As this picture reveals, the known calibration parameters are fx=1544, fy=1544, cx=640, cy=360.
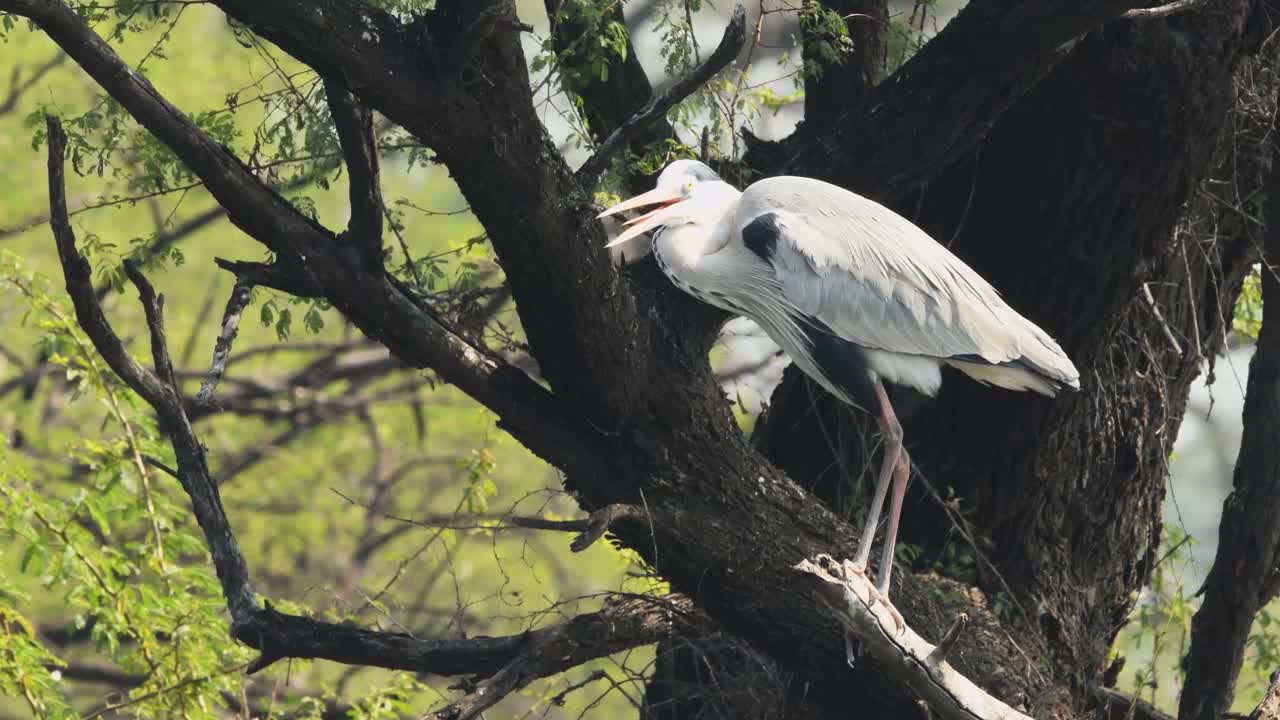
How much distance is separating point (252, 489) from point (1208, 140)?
8.58 meters

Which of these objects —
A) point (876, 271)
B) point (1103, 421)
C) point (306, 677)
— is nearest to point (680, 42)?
point (876, 271)

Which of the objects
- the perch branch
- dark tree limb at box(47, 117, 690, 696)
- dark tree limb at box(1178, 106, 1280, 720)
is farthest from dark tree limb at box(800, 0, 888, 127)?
the perch branch

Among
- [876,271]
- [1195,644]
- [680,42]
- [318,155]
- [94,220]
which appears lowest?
[1195,644]

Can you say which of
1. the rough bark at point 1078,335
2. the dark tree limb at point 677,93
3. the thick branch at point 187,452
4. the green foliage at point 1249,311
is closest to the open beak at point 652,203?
the dark tree limb at point 677,93

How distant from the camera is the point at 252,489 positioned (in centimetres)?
1190

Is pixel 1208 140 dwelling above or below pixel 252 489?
below

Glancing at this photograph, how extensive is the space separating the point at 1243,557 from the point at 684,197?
2318mm

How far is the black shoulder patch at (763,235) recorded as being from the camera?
454cm

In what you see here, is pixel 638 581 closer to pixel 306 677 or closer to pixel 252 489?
pixel 306 677

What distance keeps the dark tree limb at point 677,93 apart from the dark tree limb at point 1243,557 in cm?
258

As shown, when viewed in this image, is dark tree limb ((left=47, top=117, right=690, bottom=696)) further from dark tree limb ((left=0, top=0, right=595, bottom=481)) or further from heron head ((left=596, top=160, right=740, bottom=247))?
heron head ((left=596, top=160, right=740, bottom=247))

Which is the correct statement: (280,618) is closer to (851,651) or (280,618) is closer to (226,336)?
(226,336)

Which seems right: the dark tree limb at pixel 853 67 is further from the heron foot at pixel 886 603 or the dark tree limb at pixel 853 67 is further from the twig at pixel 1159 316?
the heron foot at pixel 886 603

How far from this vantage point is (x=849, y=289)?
4.59 metres
